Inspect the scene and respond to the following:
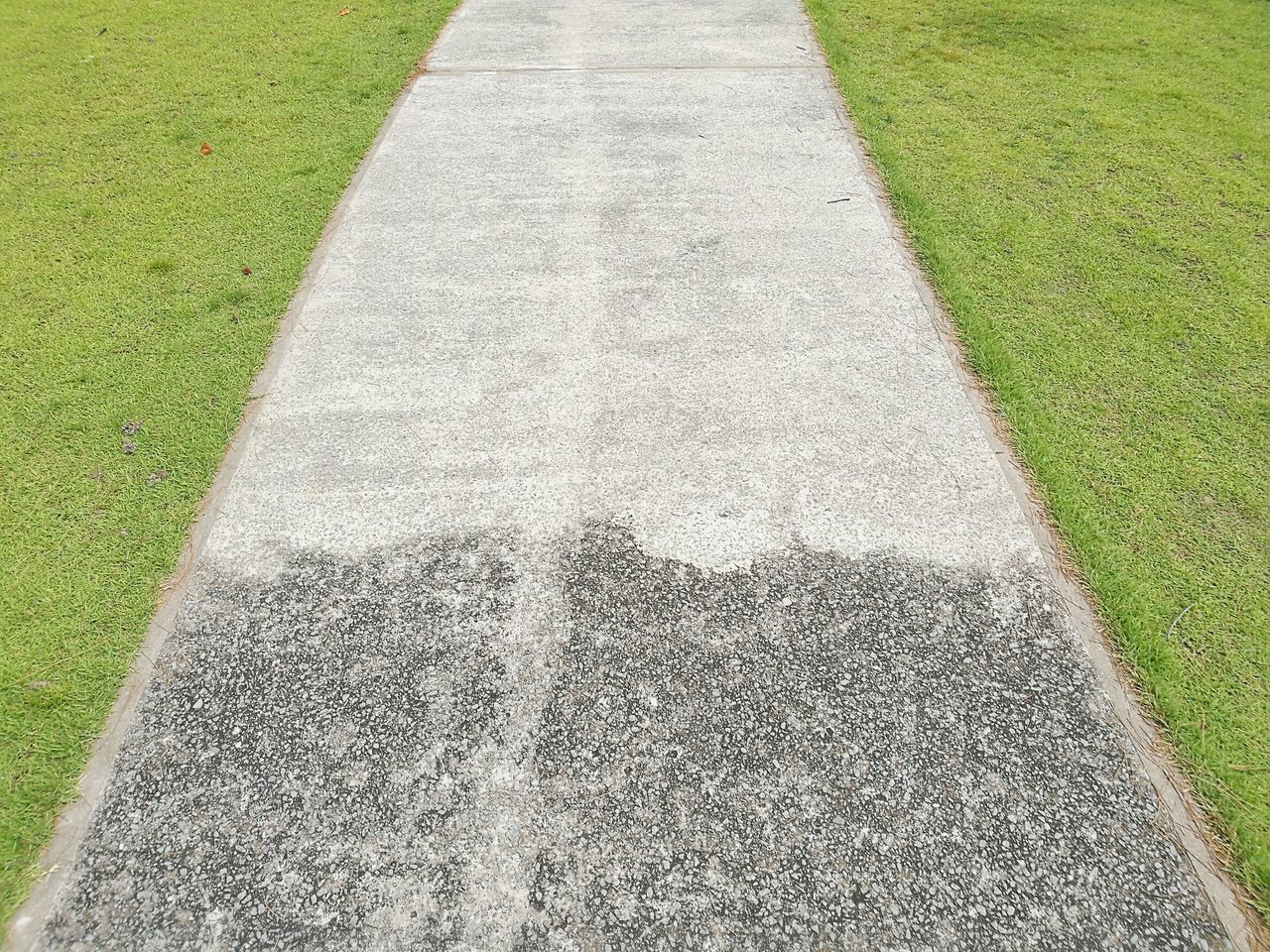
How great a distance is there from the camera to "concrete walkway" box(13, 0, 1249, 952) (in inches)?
83.9

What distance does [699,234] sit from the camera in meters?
4.79

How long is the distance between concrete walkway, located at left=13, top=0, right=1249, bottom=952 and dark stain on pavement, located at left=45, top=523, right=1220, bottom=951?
10 millimetres

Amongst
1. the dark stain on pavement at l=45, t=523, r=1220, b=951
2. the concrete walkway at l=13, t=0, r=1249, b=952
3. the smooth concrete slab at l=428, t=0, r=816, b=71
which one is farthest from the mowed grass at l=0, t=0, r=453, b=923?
the smooth concrete slab at l=428, t=0, r=816, b=71

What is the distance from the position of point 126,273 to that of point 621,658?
3.85 meters

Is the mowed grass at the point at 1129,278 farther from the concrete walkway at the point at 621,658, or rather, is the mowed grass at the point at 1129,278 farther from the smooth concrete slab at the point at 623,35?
the smooth concrete slab at the point at 623,35

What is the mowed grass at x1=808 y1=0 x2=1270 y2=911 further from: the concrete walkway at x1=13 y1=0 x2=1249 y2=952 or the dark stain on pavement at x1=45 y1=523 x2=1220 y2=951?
the dark stain on pavement at x1=45 y1=523 x2=1220 y2=951

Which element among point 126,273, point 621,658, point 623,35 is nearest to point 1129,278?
point 621,658

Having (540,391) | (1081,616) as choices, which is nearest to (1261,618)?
(1081,616)

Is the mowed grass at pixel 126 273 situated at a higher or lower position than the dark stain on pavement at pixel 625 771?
higher

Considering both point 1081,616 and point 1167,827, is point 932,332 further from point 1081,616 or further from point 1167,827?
point 1167,827

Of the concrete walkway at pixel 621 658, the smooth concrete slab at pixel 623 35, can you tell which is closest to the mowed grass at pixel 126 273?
the concrete walkway at pixel 621 658

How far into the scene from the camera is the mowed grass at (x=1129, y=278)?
271 cm

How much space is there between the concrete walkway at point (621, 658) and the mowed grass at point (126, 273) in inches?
9.3

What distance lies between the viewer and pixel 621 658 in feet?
8.80
